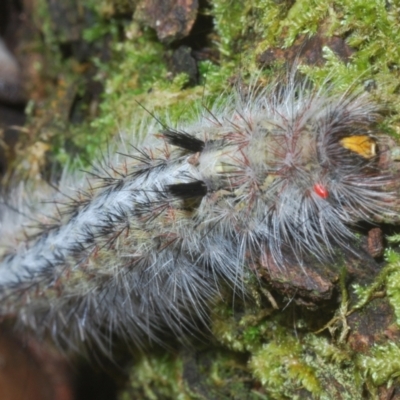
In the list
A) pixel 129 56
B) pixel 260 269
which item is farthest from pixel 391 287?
pixel 129 56

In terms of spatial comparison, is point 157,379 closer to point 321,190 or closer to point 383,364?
point 383,364

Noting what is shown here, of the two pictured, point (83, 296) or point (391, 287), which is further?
point (83, 296)

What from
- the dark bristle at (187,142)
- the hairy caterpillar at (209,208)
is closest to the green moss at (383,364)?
the hairy caterpillar at (209,208)

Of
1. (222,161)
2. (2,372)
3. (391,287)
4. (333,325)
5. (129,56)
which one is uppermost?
(129,56)

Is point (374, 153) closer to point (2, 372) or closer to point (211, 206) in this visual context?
point (211, 206)

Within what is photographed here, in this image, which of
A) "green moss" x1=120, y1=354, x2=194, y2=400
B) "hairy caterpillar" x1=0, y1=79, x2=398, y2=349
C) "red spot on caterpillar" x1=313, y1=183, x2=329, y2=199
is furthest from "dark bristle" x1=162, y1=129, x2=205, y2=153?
"green moss" x1=120, y1=354, x2=194, y2=400

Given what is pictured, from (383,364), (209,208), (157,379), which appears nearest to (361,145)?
(209,208)

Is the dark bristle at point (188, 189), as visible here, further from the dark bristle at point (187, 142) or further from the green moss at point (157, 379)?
the green moss at point (157, 379)
